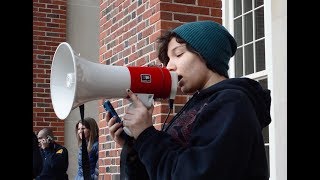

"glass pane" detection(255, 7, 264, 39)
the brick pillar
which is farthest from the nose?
the brick pillar

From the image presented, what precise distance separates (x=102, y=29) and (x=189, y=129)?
3.72 m

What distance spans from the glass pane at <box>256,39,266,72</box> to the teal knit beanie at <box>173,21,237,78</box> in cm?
219

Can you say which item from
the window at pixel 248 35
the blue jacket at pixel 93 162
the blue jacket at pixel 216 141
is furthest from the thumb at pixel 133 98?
the blue jacket at pixel 93 162

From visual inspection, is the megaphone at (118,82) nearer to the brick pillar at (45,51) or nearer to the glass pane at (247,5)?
the glass pane at (247,5)

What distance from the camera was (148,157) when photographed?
218cm

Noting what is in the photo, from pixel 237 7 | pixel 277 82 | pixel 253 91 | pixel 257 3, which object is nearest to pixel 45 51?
pixel 237 7

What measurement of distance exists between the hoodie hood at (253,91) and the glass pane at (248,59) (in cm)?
237

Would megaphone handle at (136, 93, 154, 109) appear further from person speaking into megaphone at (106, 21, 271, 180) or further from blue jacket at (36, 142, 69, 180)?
blue jacket at (36, 142, 69, 180)

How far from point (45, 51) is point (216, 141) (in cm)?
771

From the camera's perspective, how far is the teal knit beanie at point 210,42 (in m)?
2.31
